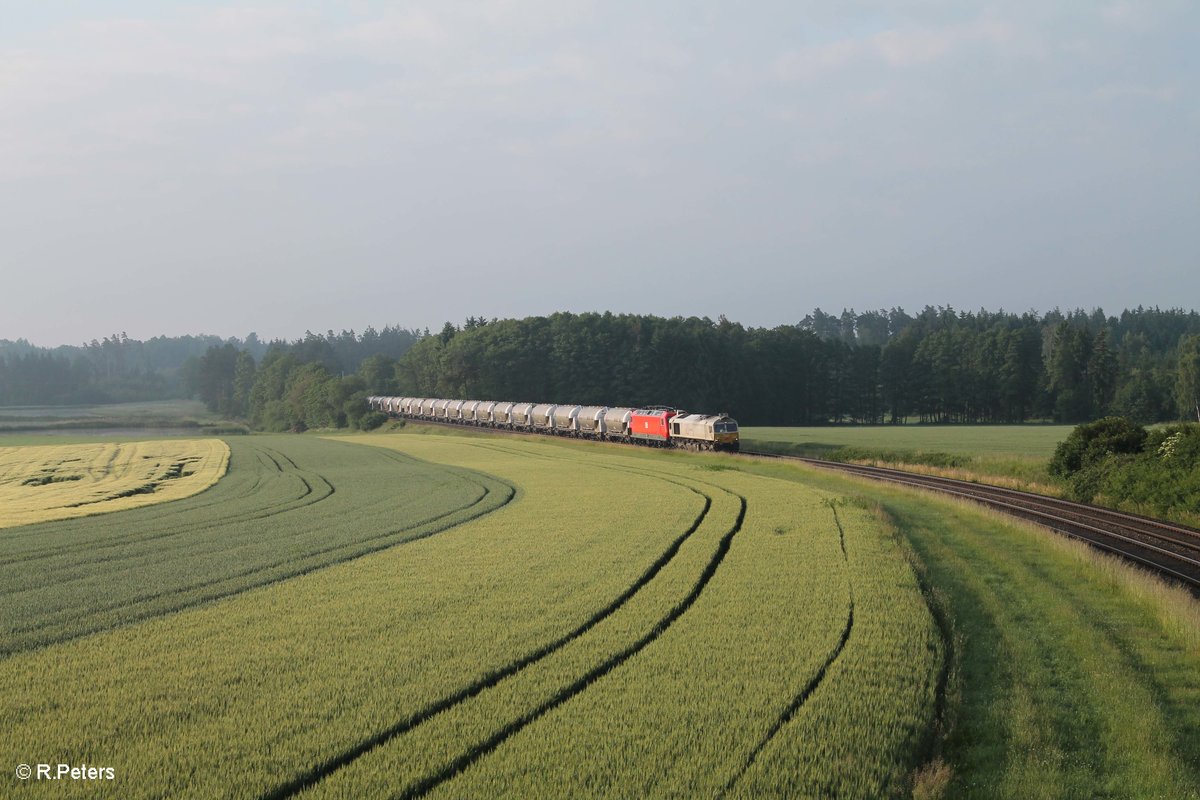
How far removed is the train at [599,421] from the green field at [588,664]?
35.4 metres

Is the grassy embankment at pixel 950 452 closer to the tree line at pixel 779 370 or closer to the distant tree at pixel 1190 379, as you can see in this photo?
the distant tree at pixel 1190 379

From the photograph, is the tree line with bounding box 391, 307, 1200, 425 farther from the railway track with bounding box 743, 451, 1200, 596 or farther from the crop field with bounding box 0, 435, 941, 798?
the crop field with bounding box 0, 435, 941, 798

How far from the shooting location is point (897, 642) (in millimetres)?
13172

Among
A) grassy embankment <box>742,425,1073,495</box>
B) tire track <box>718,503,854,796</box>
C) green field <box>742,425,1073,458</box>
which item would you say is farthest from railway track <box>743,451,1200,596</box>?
green field <box>742,425,1073,458</box>

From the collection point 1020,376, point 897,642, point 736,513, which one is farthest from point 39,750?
point 1020,376

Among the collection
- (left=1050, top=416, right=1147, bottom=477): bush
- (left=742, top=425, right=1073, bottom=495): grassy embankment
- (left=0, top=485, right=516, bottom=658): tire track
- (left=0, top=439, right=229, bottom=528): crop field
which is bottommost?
(left=0, top=439, right=229, bottom=528): crop field

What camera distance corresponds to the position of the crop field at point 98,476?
31.7m

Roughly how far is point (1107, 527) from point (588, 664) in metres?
23.3

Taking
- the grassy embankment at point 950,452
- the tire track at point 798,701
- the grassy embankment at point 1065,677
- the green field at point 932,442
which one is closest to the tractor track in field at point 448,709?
the tire track at point 798,701

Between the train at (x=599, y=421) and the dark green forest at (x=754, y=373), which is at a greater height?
the dark green forest at (x=754, y=373)

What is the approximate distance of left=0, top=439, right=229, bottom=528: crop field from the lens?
104ft

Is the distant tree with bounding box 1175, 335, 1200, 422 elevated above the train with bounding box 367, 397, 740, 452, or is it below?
above

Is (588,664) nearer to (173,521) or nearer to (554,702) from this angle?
(554,702)

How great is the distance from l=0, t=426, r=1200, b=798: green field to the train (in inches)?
1393
